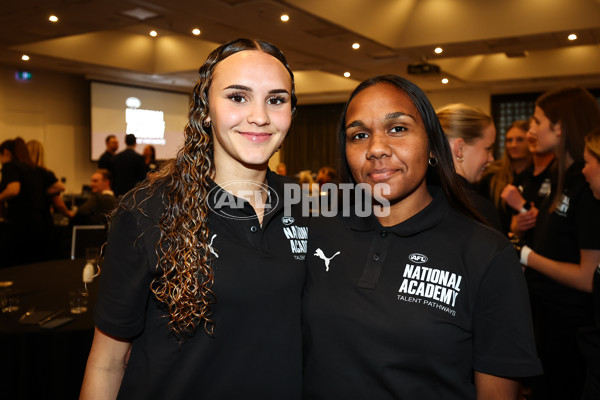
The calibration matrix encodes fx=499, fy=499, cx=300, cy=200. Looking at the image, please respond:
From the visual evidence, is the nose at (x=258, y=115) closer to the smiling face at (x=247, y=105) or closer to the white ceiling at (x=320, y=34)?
the smiling face at (x=247, y=105)

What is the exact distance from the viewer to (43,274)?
3.33m

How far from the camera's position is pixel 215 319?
1266 millimetres

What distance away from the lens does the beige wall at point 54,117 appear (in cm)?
962

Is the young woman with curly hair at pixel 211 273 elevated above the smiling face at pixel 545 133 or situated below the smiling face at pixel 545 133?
below

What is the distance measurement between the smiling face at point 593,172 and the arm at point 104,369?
192 centimetres

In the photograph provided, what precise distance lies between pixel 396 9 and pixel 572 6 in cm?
230

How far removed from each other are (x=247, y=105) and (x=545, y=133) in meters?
1.98

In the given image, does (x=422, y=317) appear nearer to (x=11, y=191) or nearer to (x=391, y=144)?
(x=391, y=144)

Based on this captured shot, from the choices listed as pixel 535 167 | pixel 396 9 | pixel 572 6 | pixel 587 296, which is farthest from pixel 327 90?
pixel 587 296

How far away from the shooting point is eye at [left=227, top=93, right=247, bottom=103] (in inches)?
52.4

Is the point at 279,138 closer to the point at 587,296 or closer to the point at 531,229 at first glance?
the point at 587,296

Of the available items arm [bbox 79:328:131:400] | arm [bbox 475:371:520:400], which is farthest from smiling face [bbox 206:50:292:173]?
arm [bbox 475:371:520:400]

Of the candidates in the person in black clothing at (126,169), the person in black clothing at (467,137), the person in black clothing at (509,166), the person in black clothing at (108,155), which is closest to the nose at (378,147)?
the person in black clothing at (467,137)

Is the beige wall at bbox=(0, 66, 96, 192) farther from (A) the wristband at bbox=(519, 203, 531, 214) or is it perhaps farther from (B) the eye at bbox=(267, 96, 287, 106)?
(B) the eye at bbox=(267, 96, 287, 106)
